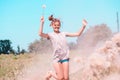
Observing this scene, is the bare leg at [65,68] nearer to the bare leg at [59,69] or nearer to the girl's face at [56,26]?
the bare leg at [59,69]

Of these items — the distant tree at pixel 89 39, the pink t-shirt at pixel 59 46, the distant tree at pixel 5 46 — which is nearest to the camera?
the pink t-shirt at pixel 59 46

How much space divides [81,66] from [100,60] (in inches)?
75.0

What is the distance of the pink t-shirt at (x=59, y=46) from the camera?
867 cm

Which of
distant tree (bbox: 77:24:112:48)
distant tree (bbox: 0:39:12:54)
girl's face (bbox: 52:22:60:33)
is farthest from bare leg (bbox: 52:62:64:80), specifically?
distant tree (bbox: 0:39:12:54)

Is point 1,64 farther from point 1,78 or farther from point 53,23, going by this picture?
point 53,23

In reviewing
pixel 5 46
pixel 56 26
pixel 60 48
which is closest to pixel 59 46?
pixel 60 48

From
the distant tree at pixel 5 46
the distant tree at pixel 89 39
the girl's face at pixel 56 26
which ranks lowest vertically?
the distant tree at pixel 5 46

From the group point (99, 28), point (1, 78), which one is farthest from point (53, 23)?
point (99, 28)

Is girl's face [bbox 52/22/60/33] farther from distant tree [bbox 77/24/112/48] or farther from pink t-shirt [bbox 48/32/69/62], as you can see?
distant tree [bbox 77/24/112/48]

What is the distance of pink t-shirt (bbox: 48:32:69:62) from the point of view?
341 inches

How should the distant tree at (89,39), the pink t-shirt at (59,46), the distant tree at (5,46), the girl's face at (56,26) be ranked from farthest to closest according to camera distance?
1. the distant tree at (5,46)
2. the distant tree at (89,39)
3. the girl's face at (56,26)
4. the pink t-shirt at (59,46)

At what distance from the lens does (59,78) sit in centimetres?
884

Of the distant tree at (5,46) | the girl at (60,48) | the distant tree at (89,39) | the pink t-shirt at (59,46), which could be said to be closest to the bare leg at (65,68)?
the girl at (60,48)

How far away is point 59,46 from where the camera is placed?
8688 mm
